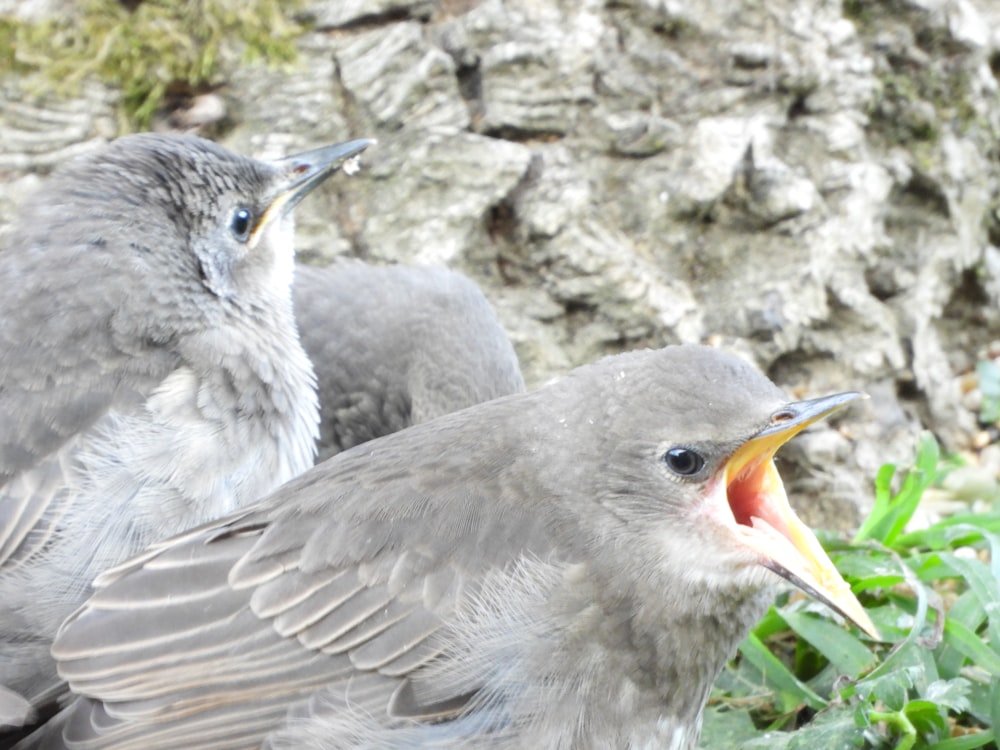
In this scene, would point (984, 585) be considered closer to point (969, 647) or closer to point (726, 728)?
point (969, 647)

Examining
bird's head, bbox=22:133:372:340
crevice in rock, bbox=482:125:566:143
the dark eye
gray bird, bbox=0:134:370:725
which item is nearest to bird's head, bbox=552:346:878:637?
the dark eye

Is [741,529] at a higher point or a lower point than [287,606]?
higher

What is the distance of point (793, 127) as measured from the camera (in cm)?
505

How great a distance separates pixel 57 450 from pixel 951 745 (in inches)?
99.4

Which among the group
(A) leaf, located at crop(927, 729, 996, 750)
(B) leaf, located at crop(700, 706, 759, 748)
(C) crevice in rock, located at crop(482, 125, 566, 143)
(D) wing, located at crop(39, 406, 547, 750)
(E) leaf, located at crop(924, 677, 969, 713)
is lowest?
(B) leaf, located at crop(700, 706, 759, 748)

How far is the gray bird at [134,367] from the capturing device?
3271 millimetres

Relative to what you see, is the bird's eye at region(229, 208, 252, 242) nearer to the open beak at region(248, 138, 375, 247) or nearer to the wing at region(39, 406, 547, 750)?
the open beak at region(248, 138, 375, 247)

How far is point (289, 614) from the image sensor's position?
9.10 ft

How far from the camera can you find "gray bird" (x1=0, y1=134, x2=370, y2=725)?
3.27 meters

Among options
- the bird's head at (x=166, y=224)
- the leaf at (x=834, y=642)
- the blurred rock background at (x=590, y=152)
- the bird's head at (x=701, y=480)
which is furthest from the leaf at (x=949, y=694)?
the bird's head at (x=166, y=224)

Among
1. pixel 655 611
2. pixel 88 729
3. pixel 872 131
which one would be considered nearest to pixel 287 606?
pixel 88 729

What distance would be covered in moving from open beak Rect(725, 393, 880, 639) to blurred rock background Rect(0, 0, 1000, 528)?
1.71 metres

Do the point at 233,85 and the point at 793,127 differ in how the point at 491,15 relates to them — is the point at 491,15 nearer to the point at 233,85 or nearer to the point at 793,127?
the point at 233,85

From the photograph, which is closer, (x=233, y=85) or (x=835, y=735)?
(x=835, y=735)
